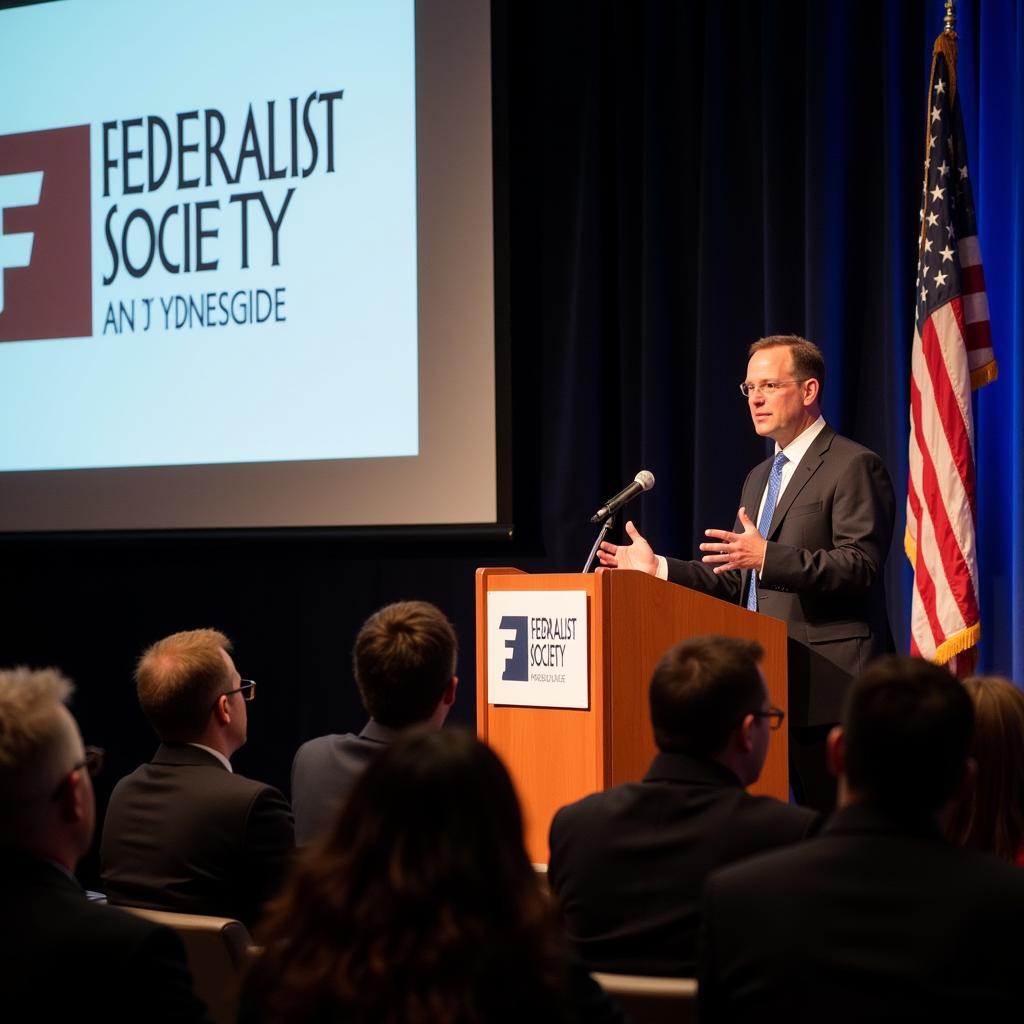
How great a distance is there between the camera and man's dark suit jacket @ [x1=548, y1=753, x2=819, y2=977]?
6.36 ft

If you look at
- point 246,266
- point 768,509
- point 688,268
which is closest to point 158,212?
point 246,266

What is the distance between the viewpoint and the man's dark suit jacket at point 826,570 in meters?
3.82

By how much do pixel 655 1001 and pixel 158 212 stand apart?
4.84 metres

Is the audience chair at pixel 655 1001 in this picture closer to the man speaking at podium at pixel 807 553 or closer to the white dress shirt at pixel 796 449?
the man speaking at podium at pixel 807 553

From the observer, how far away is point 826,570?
3799mm

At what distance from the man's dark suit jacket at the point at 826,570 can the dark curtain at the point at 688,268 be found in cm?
89

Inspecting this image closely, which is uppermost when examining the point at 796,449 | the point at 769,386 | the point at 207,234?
the point at 207,234

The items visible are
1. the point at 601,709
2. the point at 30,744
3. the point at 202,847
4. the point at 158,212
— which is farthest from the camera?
the point at 158,212

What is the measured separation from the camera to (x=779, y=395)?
13.9 ft

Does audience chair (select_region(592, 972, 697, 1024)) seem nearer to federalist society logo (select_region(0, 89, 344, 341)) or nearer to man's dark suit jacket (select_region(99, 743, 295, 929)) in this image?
man's dark suit jacket (select_region(99, 743, 295, 929))

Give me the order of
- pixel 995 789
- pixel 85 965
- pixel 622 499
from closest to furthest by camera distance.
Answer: pixel 85 965
pixel 995 789
pixel 622 499

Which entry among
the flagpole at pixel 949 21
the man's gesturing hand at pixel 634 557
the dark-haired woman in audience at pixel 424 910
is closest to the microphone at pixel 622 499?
the man's gesturing hand at pixel 634 557

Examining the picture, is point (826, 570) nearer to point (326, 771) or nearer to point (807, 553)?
point (807, 553)

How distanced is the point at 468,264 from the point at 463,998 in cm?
442
